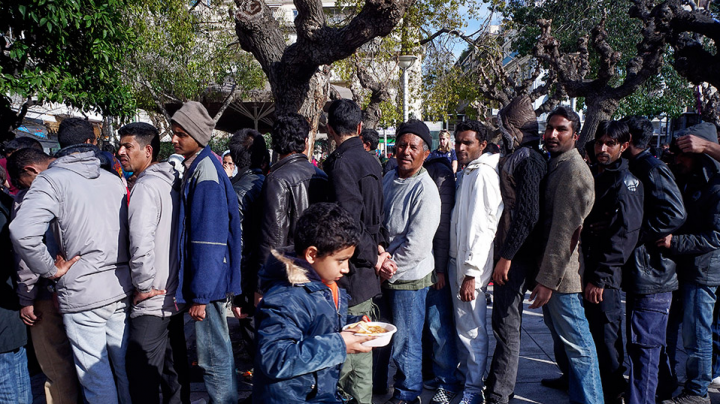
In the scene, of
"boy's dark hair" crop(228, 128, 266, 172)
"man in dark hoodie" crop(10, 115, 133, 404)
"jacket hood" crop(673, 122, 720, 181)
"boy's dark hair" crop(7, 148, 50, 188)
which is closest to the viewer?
"man in dark hoodie" crop(10, 115, 133, 404)

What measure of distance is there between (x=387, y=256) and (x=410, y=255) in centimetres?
23

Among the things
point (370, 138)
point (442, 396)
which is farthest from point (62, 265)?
point (370, 138)

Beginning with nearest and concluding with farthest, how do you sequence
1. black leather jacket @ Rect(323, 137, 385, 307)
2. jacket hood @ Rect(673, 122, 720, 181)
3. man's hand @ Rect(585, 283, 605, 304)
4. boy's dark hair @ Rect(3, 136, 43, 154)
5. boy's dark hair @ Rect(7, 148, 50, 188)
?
black leather jacket @ Rect(323, 137, 385, 307) → man's hand @ Rect(585, 283, 605, 304) → boy's dark hair @ Rect(7, 148, 50, 188) → jacket hood @ Rect(673, 122, 720, 181) → boy's dark hair @ Rect(3, 136, 43, 154)

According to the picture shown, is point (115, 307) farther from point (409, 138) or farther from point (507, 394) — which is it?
point (507, 394)

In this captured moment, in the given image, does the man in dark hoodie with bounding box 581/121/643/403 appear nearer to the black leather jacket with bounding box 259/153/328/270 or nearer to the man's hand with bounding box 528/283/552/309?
the man's hand with bounding box 528/283/552/309

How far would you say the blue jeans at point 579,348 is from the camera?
3006 millimetres

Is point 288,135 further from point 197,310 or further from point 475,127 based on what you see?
point 475,127

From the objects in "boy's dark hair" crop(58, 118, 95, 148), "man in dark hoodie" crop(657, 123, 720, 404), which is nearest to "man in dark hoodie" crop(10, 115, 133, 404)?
"boy's dark hair" crop(58, 118, 95, 148)

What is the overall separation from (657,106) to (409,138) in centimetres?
2598

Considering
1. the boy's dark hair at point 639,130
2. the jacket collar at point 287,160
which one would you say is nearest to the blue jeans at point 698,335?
the boy's dark hair at point 639,130

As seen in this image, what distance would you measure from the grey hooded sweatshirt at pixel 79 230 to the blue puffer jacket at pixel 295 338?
56.7 inches

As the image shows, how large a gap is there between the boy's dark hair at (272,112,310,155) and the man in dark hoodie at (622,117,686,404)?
7.76 ft

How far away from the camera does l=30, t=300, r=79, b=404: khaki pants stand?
3074 millimetres

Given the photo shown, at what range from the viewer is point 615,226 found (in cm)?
301
